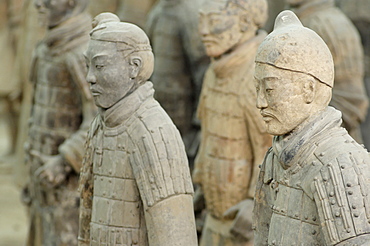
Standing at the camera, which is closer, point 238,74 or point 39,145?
point 238,74

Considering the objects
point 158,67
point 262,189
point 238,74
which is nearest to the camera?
point 262,189

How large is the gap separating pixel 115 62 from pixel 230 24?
53.2 inches

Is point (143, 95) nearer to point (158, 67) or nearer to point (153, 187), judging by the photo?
point (153, 187)

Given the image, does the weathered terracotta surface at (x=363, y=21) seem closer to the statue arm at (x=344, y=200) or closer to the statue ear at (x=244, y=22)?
the statue ear at (x=244, y=22)

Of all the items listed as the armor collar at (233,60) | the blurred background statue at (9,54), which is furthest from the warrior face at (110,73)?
the blurred background statue at (9,54)

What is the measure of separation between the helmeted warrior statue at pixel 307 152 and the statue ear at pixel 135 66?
90cm

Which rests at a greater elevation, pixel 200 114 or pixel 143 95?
pixel 143 95

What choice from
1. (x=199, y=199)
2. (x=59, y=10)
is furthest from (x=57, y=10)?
(x=199, y=199)

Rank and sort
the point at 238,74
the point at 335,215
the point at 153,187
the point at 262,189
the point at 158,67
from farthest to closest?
1. the point at 158,67
2. the point at 238,74
3. the point at 153,187
4. the point at 262,189
5. the point at 335,215

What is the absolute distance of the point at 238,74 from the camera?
534 cm

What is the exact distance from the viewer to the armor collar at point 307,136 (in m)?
3.37

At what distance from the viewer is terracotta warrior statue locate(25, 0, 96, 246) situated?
5.68 metres

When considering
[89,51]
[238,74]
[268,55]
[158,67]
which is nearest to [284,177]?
[268,55]

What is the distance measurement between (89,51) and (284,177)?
125cm
